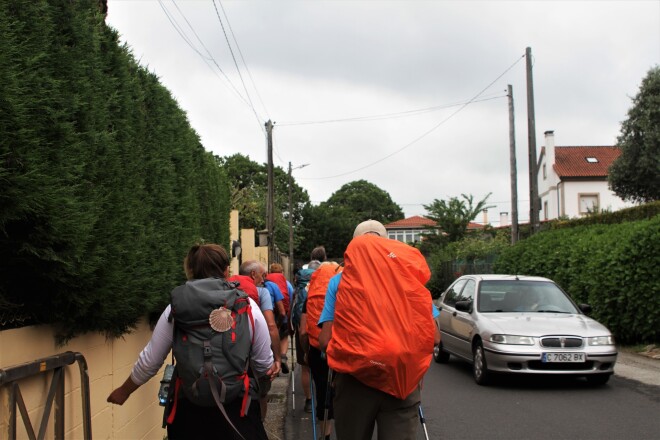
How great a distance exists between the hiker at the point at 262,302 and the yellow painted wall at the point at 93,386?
3.37ft

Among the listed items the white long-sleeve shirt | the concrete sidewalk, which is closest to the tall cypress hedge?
the white long-sleeve shirt

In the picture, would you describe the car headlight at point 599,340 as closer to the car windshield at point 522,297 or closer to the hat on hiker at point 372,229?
the car windshield at point 522,297

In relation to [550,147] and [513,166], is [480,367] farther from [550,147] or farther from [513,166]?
[550,147]

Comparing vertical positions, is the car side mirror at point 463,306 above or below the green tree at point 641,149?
below

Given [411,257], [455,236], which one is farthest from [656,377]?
[455,236]

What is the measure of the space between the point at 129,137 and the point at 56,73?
4.06ft

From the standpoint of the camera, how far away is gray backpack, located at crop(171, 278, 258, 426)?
3344 mm

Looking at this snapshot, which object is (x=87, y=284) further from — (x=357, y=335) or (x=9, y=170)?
(x=357, y=335)

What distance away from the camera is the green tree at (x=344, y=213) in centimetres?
7450

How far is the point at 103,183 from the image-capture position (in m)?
4.24

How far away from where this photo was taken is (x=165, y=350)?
360 centimetres

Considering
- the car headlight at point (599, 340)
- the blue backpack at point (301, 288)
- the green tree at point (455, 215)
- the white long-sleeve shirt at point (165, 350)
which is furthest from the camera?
the green tree at point (455, 215)

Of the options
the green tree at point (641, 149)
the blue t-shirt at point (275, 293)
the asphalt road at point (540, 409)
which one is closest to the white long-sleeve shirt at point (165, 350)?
the asphalt road at point (540, 409)

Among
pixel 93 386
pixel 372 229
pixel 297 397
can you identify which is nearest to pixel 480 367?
pixel 297 397
